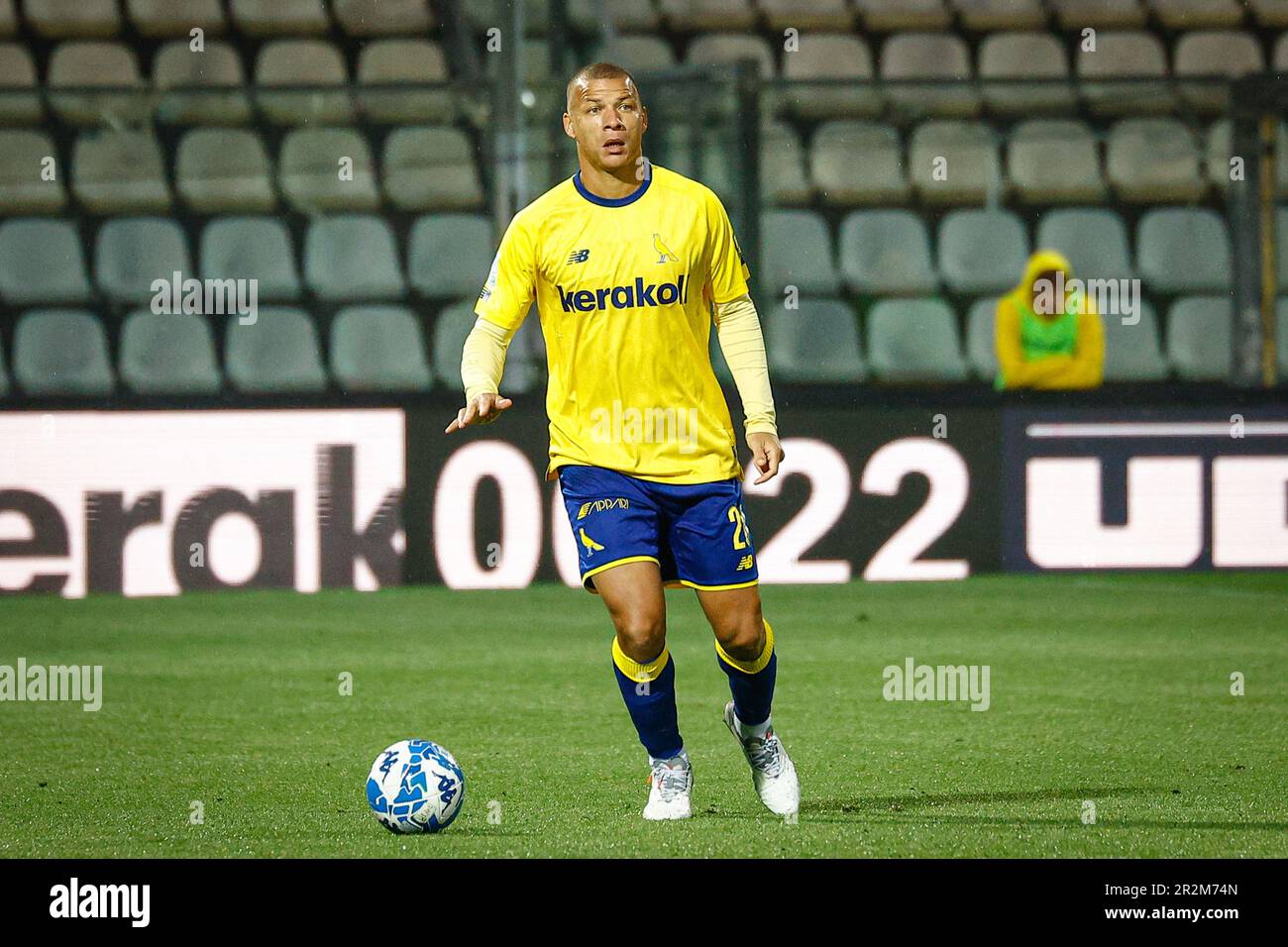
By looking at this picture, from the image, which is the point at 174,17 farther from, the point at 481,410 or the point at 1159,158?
the point at 481,410

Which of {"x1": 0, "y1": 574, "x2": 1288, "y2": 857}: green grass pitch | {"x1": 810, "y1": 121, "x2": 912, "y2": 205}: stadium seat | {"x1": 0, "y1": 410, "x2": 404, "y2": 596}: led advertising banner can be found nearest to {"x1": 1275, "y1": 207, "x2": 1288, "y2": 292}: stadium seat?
{"x1": 0, "y1": 574, "x2": 1288, "y2": 857}: green grass pitch

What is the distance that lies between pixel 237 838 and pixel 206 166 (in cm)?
711

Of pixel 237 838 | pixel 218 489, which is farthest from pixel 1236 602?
pixel 237 838

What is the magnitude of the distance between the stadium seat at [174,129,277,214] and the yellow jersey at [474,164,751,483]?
6.28m

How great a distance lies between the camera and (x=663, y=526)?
188 inches

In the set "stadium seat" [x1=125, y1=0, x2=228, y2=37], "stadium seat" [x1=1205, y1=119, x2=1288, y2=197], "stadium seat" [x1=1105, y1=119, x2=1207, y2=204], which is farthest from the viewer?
"stadium seat" [x1=125, y1=0, x2=228, y2=37]

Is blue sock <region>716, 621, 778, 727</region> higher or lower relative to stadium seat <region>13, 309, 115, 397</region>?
lower

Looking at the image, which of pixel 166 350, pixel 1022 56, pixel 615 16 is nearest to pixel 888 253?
pixel 615 16

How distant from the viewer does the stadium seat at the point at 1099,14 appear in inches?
547

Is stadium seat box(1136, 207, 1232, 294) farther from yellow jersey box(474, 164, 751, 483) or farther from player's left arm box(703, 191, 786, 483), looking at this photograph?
yellow jersey box(474, 164, 751, 483)

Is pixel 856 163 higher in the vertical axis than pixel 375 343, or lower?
higher

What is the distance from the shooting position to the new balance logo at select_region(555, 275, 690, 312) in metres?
4.70

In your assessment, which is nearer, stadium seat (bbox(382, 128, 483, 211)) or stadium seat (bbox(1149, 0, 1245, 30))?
stadium seat (bbox(382, 128, 483, 211))

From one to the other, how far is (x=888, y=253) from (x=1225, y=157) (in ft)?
6.32
